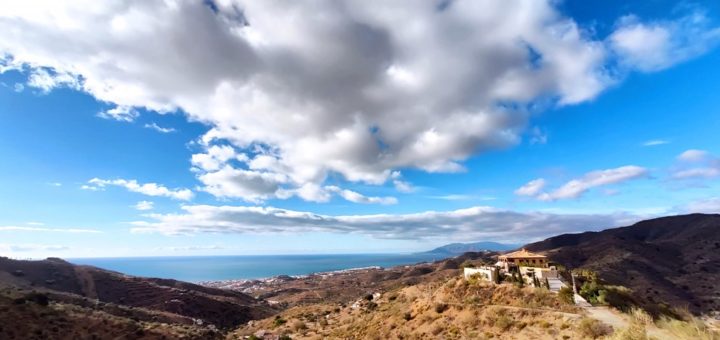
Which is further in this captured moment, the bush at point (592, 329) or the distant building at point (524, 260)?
the distant building at point (524, 260)

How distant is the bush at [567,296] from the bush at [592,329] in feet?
27.8

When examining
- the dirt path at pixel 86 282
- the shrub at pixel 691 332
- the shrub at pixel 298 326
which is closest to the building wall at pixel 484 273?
the shrub at pixel 298 326

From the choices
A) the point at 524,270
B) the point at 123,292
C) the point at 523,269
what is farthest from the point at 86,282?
the point at 524,270

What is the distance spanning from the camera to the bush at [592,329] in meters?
23.3

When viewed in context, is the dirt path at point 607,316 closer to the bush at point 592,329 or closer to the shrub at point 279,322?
the bush at point 592,329

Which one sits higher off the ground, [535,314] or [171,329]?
[535,314]

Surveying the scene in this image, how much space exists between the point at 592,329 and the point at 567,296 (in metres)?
10.4

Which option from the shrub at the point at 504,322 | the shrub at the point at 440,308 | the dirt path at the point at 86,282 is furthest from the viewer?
the dirt path at the point at 86,282

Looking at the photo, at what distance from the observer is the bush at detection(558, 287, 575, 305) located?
108 feet

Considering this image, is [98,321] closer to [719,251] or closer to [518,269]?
[518,269]

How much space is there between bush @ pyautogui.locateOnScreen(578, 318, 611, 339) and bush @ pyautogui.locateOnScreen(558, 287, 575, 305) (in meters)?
8.47

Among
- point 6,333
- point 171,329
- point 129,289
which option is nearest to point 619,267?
point 171,329

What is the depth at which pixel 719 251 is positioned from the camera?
11788cm

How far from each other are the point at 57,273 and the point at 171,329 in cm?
7703
